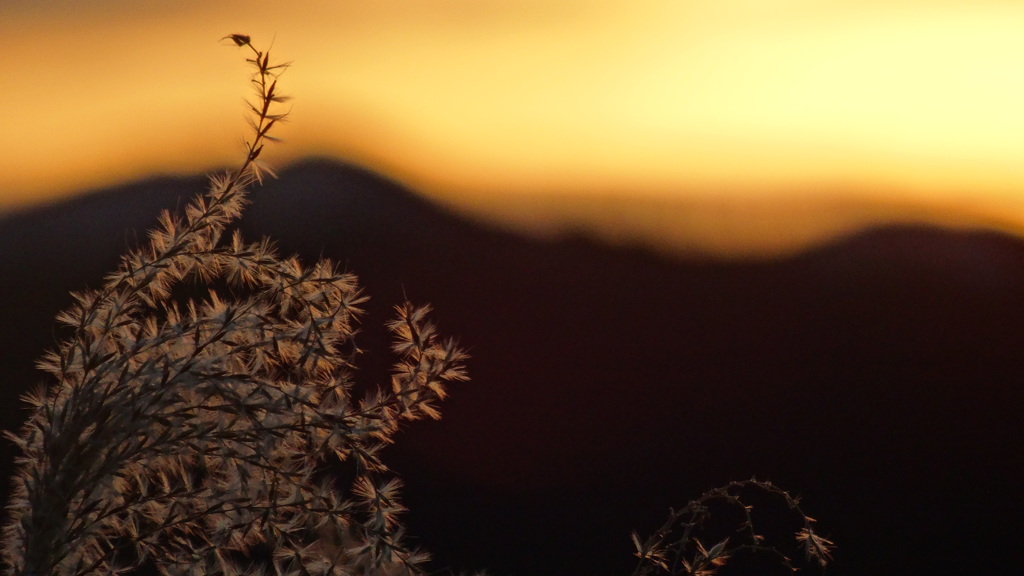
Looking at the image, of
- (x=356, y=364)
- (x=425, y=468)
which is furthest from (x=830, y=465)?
(x=356, y=364)

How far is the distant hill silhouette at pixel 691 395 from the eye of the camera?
11.8 metres

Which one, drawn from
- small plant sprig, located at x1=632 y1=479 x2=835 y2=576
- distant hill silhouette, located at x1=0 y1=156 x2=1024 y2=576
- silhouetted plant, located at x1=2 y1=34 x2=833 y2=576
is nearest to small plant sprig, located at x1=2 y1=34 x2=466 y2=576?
silhouetted plant, located at x1=2 y1=34 x2=833 y2=576

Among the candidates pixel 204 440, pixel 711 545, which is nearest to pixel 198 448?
pixel 204 440

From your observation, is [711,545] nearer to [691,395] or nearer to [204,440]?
[204,440]

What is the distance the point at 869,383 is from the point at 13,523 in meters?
14.5

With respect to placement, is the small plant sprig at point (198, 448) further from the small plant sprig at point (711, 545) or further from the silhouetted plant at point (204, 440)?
the small plant sprig at point (711, 545)

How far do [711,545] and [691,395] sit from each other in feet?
39.8

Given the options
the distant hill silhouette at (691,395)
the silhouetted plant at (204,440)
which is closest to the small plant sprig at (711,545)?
the silhouetted plant at (204,440)

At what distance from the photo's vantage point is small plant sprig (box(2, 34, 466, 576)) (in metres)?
2.17

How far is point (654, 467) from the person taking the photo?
12.8 metres

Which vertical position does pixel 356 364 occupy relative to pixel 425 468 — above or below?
above

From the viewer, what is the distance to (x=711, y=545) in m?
2.52

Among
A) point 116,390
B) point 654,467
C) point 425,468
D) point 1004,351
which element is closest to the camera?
point 116,390

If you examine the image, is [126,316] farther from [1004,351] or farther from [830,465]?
[1004,351]
